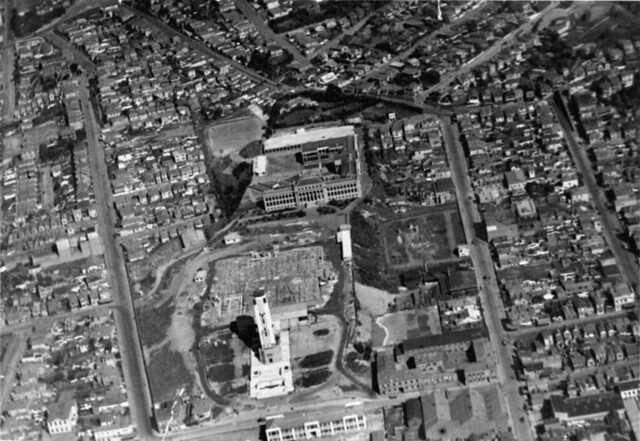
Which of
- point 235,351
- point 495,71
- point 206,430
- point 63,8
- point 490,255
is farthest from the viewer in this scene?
point 63,8

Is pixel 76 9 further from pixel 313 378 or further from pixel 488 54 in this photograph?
pixel 313 378

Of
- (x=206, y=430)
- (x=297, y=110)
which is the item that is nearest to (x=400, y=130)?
(x=297, y=110)

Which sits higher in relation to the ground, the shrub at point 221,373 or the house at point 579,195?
the house at point 579,195

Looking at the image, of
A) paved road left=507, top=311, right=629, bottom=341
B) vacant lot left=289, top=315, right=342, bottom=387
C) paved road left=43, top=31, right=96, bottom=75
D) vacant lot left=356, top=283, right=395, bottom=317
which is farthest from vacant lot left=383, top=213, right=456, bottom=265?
paved road left=43, top=31, right=96, bottom=75

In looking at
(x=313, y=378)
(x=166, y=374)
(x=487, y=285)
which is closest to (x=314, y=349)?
(x=313, y=378)

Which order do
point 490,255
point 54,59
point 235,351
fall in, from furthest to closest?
point 54,59 < point 490,255 < point 235,351

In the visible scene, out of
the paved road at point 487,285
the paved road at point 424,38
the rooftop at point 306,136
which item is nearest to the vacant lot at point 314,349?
the paved road at point 487,285

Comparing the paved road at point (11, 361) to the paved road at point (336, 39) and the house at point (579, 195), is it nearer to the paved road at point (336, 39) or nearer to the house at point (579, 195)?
the house at point (579, 195)

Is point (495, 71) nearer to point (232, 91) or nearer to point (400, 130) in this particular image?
point (400, 130)
